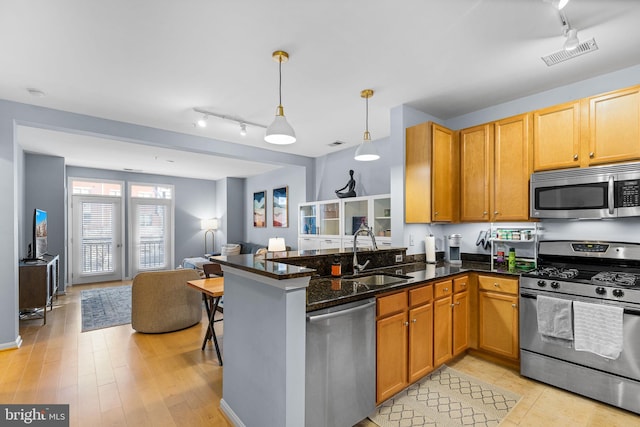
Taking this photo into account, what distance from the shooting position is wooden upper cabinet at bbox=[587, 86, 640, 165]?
2484 millimetres

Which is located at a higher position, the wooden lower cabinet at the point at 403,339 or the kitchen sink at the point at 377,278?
the kitchen sink at the point at 377,278

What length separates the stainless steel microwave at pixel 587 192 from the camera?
2488mm

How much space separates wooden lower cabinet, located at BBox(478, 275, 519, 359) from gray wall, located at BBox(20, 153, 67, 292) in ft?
24.2

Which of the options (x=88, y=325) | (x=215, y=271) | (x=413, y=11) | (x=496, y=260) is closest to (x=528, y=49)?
(x=413, y=11)

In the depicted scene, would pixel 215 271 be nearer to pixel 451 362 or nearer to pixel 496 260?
pixel 451 362

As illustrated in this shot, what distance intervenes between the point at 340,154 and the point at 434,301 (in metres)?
3.67

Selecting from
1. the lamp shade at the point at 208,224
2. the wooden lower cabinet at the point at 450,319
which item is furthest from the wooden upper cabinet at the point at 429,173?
the lamp shade at the point at 208,224

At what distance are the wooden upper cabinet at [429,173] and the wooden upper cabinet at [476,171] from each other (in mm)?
125

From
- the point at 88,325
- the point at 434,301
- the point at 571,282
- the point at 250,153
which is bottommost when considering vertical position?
the point at 88,325

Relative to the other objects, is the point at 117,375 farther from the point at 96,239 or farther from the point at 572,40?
the point at 96,239

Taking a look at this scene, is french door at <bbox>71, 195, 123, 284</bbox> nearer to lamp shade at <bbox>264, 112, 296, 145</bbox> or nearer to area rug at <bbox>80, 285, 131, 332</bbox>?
area rug at <bbox>80, 285, 131, 332</bbox>

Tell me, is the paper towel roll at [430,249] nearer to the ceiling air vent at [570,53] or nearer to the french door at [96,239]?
the ceiling air vent at [570,53]

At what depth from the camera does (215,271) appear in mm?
3709

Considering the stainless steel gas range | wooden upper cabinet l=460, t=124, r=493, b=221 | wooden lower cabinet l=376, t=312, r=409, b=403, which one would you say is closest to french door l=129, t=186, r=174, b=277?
wooden upper cabinet l=460, t=124, r=493, b=221
